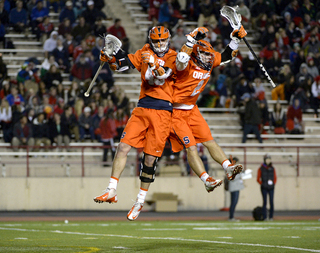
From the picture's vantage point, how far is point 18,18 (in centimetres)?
2148

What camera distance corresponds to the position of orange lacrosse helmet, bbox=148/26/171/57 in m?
8.58

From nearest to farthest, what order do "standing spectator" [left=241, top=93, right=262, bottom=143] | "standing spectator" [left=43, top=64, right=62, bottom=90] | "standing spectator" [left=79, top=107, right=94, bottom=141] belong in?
"standing spectator" [left=79, top=107, right=94, bottom=141] < "standing spectator" [left=241, top=93, right=262, bottom=143] < "standing spectator" [left=43, top=64, right=62, bottom=90]

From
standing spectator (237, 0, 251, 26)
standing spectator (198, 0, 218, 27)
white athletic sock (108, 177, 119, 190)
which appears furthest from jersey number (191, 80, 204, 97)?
standing spectator (237, 0, 251, 26)

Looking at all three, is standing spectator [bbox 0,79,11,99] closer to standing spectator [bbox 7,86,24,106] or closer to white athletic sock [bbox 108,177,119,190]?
standing spectator [bbox 7,86,24,106]

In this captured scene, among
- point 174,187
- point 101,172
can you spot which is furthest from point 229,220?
point 101,172

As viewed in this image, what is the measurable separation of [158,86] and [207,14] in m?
15.2

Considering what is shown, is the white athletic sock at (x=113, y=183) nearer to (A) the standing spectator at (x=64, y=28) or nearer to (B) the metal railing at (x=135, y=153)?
(B) the metal railing at (x=135, y=153)

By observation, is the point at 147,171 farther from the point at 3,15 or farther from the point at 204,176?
the point at 3,15

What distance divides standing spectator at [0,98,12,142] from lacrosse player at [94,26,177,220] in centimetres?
1017

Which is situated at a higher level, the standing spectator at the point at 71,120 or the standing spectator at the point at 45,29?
the standing spectator at the point at 45,29

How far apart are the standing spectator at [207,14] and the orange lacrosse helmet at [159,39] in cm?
1462

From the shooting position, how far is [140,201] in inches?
359

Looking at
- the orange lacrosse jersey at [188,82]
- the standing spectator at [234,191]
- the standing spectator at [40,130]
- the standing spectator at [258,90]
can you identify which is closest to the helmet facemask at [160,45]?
the orange lacrosse jersey at [188,82]

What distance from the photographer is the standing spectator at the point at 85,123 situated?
61.3 ft
